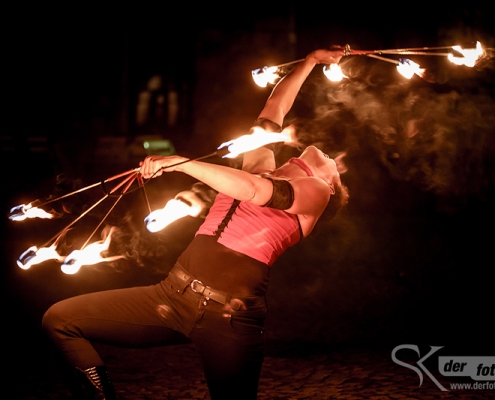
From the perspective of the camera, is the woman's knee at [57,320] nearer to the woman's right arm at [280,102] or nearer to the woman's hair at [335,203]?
the woman's right arm at [280,102]

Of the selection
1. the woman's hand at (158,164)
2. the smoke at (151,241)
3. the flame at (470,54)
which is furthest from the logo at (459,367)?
the smoke at (151,241)

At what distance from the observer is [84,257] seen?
3338 millimetres

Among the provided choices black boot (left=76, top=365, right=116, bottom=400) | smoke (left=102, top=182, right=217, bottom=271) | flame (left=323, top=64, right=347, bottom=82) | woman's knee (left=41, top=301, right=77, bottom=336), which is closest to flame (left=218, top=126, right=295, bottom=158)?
flame (left=323, top=64, right=347, bottom=82)

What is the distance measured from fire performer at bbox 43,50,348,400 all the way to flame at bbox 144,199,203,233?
0.63 ft

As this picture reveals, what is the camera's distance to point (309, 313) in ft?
21.7

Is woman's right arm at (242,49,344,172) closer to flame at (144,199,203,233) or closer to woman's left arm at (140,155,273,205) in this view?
flame at (144,199,203,233)

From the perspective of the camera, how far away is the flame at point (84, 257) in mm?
3125

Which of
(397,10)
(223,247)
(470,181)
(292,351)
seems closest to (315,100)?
(397,10)

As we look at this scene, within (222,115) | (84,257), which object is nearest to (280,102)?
(84,257)

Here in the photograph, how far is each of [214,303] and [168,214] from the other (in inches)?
23.1

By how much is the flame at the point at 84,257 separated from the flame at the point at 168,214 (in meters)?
0.55

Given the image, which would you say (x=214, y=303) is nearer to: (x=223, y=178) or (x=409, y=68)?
(x=223, y=178)

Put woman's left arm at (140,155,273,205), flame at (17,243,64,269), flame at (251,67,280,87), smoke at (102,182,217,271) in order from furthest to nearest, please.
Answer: smoke at (102,182,217,271) → flame at (251,67,280,87) → flame at (17,243,64,269) → woman's left arm at (140,155,273,205)

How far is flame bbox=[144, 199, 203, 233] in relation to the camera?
2869 mm
